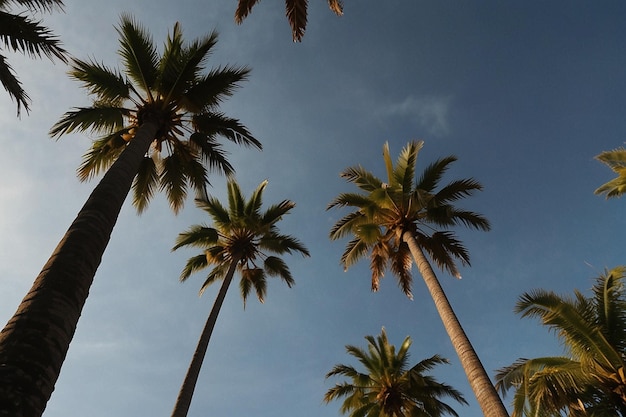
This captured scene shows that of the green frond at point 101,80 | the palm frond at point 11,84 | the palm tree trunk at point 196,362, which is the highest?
the green frond at point 101,80

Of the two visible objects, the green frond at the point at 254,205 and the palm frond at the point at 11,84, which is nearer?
the palm frond at the point at 11,84

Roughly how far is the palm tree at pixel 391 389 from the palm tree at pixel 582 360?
9604 mm

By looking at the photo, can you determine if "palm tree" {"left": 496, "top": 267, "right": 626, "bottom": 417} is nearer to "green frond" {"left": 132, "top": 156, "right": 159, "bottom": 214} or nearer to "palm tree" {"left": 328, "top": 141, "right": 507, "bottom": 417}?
"palm tree" {"left": 328, "top": 141, "right": 507, "bottom": 417}

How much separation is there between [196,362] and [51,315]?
9.16 meters

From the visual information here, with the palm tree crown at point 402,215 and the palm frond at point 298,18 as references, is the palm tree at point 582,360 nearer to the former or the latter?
the palm tree crown at point 402,215

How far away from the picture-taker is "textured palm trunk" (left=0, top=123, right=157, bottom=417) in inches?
129

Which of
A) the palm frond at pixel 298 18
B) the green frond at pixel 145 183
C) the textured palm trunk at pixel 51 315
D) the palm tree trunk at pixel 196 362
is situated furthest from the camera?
the green frond at pixel 145 183

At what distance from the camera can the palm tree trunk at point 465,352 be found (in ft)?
28.9

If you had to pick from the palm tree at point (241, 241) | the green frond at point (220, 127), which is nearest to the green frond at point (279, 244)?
the palm tree at point (241, 241)

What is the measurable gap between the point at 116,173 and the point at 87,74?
6.58m

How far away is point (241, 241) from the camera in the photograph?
18.2 m

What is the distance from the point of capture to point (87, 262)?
4.95 metres

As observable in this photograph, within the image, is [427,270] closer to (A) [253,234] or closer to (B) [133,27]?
(A) [253,234]

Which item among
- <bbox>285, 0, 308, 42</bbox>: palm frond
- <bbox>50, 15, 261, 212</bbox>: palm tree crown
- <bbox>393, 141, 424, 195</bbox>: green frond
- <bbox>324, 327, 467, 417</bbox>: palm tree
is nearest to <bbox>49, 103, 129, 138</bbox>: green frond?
<bbox>50, 15, 261, 212</bbox>: palm tree crown
